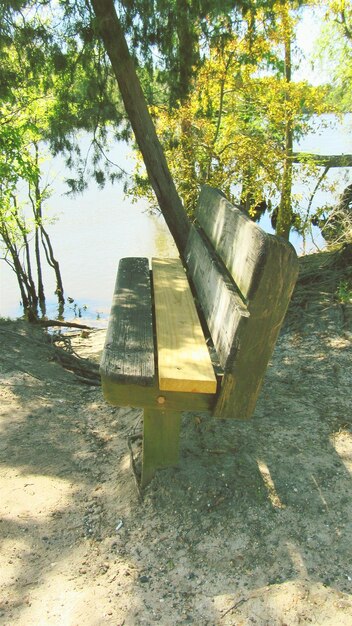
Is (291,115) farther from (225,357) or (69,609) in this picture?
(69,609)

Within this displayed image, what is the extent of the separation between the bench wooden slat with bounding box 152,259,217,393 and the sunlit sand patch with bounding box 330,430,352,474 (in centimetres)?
109

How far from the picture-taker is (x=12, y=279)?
14.4 m

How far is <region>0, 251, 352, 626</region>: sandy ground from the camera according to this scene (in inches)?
82.2

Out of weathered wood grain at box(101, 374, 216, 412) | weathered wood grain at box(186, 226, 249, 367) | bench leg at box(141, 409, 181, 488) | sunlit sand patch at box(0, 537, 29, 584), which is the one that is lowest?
sunlit sand patch at box(0, 537, 29, 584)

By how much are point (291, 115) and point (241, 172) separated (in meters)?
1.81

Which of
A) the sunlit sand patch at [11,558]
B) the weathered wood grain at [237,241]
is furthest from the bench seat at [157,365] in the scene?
the sunlit sand patch at [11,558]

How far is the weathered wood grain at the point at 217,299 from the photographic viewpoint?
2.28 metres

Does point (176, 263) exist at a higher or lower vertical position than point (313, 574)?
higher

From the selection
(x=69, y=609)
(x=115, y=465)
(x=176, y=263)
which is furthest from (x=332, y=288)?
(x=69, y=609)

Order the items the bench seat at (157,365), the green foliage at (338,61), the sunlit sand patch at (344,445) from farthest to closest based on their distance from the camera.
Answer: the green foliage at (338,61), the sunlit sand patch at (344,445), the bench seat at (157,365)

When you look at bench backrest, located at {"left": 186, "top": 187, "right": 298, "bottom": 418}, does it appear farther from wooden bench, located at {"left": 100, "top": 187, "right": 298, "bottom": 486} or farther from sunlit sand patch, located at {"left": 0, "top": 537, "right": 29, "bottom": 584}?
sunlit sand patch, located at {"left": 0, "top": 537, "right": 29, "bottom": 584}

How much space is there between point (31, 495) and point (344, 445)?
1.74 metres

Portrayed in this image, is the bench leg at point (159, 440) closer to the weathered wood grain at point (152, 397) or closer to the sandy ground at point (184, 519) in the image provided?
the sandy ground at point (184, 519)

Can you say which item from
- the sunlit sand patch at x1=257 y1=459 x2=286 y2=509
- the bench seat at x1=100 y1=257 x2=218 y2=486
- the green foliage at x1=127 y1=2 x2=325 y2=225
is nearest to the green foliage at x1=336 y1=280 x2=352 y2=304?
the bench seat at x1=100 y1=257 x2=218 y2=486
